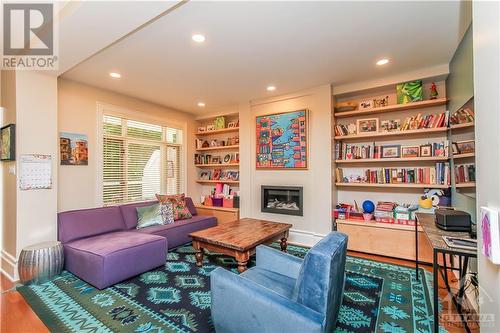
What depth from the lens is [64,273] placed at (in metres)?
2.70

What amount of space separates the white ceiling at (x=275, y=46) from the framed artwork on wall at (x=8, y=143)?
3.38 ft

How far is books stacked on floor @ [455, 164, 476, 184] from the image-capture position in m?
1.87

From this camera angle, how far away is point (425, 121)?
10.3 feet

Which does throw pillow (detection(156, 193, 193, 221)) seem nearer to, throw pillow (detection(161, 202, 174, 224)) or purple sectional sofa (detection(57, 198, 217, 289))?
throw pillow (detection(161, 202, 174, 224))

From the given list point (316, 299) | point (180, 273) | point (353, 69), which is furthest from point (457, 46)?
point (180, 273)

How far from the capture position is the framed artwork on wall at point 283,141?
3.86 metres

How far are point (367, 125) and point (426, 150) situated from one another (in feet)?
2.74

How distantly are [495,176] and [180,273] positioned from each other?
110 inches

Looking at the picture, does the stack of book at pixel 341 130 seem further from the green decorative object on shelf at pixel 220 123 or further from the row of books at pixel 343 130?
the green decorative object on shelf at pixel 220 123

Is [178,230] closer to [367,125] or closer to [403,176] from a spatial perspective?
[367,125]

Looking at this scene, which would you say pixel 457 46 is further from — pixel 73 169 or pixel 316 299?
pixel 73 169

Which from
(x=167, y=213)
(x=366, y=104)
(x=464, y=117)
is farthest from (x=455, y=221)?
(x=167, y=213)

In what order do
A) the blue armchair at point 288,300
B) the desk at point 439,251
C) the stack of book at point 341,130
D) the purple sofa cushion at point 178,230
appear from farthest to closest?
the stack of book at point 341,130 → the purple sofa cushion at point 178,230 → the desk at point 439,251 → the blue armchair at point 288,300

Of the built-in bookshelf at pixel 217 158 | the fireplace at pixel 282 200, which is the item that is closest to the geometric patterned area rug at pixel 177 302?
the fireplace at pixel 282 200
